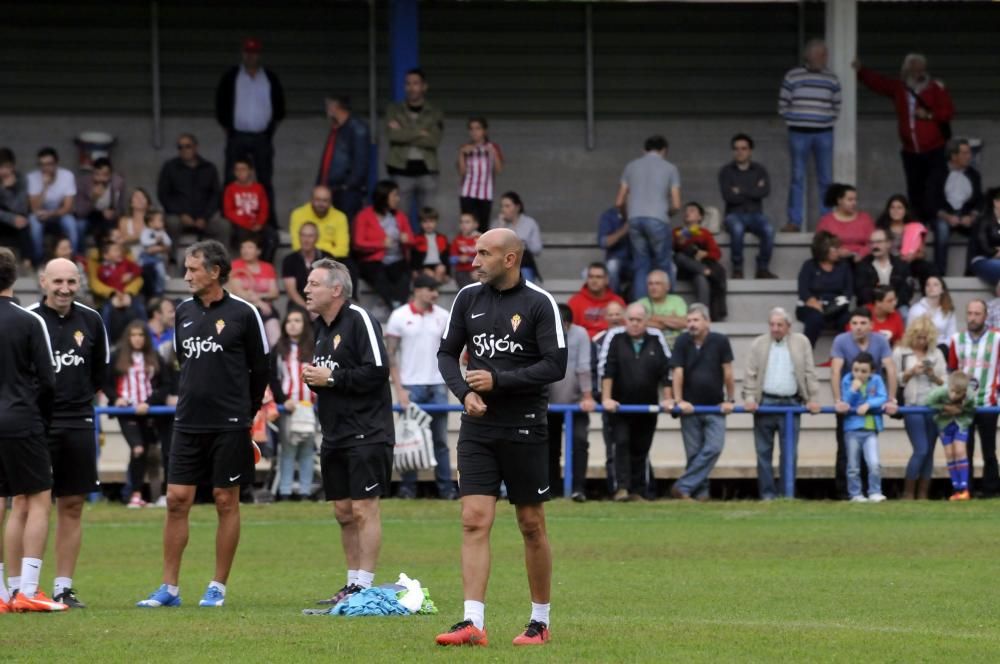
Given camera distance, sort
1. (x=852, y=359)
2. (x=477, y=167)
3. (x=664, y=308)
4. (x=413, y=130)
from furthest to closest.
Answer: (x=477, y=167) < (x=413, y=130) < (x=664, y=308) < (x=852, y=359)

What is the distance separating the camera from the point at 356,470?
10.9m

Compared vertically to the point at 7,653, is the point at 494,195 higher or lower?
higher

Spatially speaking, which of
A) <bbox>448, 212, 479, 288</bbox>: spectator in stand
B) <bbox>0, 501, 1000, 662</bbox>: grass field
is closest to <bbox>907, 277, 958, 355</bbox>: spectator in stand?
<bbox>0, 501, 1000, 662</bbox>: grass field

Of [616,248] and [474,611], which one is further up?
[616,248]

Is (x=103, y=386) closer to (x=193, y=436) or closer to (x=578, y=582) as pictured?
(x=193, y=436)

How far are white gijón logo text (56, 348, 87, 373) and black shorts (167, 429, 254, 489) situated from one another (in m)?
0.79

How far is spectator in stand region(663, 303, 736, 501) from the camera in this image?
59.7 feet

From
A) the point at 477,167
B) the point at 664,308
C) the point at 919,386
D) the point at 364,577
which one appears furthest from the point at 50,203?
the point at 364,577

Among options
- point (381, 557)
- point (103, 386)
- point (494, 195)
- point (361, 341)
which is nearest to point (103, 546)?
point (381, 557)

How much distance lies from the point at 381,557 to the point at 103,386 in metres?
3.47

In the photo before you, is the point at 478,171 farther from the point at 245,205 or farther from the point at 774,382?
the point at 774,382

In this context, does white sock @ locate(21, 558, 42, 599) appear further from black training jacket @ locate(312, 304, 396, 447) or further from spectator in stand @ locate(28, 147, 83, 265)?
spectator in stand @ locate(28, 147, 83, 265)

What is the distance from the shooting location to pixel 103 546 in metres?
15.2

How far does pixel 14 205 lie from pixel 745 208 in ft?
28.7
